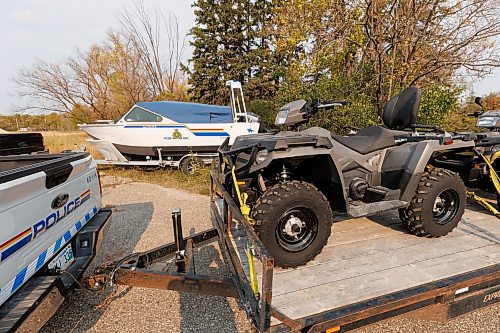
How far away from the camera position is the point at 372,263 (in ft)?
7.34

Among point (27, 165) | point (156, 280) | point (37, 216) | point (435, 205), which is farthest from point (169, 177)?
point (435, 205)

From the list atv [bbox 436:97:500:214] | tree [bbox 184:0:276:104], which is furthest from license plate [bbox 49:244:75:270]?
tree [bbox 184:0:276:104]

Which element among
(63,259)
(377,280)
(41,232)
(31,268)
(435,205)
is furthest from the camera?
(435,205)

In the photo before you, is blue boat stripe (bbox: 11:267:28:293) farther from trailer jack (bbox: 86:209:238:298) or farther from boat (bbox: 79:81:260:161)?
boat (bbox: 79:81:260:161)

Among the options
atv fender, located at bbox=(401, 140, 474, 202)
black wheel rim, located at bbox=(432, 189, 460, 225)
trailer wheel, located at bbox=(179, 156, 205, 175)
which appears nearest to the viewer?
atv fender, located at bbox=(401, 140, 474, 202)

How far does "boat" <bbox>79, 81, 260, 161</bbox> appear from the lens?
26.7 feet

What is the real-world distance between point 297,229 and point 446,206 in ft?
5.35

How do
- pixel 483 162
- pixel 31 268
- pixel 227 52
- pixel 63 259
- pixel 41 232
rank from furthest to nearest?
pixel 227 52 < pixel 483 162 < pixel 63 259 < pixel 41 232 < pixel 31 268

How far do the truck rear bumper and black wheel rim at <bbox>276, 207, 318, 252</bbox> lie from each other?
1.46m

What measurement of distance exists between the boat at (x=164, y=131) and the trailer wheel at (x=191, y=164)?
0.66ft

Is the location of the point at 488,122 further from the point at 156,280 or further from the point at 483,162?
the point at 156,280

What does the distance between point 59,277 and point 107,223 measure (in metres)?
1.09

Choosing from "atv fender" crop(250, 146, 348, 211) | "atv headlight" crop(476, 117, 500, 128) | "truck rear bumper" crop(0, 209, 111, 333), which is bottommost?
"truck rear bumper" crop(0, 209, 111, 333)

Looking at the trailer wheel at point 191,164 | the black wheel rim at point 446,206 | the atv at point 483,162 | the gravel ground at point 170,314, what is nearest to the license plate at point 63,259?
the gravel ground at point 170,314
